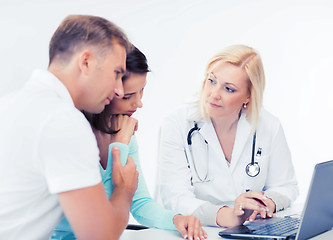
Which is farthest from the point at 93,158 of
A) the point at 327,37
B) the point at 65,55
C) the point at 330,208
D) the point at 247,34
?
the point at 327,37

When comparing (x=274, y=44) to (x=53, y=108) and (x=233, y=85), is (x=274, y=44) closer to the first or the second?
(x=233, y=85)

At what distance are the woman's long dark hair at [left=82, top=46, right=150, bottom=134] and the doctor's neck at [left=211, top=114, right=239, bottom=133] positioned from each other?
708 mm

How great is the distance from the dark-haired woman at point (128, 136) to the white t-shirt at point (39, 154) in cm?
43

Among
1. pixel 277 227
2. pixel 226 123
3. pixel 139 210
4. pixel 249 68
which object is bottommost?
pixel 139 210

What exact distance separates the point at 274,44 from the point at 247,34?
0.27 metres

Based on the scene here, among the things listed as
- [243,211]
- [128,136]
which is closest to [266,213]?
[243,211]

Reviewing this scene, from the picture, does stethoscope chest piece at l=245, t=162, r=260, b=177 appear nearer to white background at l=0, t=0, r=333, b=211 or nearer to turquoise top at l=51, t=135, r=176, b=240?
turquoise top at l=51, t=135, r=176, b=240

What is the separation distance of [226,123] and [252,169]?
0.29m

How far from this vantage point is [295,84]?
435cm

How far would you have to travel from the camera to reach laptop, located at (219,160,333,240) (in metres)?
1.42

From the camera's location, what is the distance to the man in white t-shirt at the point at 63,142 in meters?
1.17

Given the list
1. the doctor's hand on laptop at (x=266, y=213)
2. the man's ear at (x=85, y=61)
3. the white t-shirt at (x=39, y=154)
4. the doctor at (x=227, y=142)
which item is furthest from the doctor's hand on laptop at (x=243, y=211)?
the man's ear at (x=85, y=61)

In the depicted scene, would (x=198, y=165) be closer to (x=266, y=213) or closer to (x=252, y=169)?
(x=252, y=169)

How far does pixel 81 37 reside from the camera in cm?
132
